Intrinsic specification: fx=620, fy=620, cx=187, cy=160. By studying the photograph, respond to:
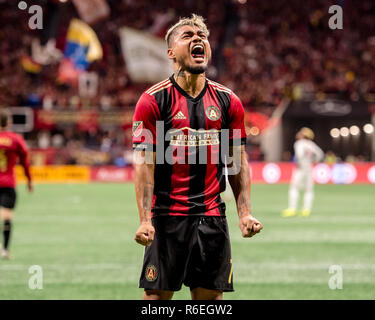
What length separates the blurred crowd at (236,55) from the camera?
1276 inches

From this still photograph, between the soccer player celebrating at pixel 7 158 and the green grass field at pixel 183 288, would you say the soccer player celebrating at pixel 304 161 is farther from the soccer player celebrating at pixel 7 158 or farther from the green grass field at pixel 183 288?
the soccer player celebrating at pixel 7 158

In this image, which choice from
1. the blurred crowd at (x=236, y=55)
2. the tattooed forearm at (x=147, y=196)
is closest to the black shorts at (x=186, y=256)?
the tattooed forearm at (x=147, y=196)

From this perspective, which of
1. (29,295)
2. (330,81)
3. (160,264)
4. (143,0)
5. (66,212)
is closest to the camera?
(160,264)

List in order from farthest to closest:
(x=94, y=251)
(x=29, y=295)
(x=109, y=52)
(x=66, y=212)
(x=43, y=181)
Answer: (x=109, y=52)
(x=43, y=181)
(x=66, y=212)
(x=94, y=251)
(x=29, y=295)

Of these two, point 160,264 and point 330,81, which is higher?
point 330,81

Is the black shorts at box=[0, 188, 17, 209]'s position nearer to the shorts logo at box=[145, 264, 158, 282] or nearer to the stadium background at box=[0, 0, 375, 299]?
the stadium background at box=[0, 0, 375, 299]

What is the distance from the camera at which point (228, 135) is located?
3977mm

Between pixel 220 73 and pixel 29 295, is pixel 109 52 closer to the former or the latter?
pixel 220 73

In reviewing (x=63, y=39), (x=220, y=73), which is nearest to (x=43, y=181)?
(x=63, y=39)

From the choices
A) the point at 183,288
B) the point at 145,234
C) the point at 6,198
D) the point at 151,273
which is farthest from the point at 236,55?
the point at 145,234

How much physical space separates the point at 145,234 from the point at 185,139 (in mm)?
639

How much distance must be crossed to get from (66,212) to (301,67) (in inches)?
898

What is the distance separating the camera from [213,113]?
3.88m
